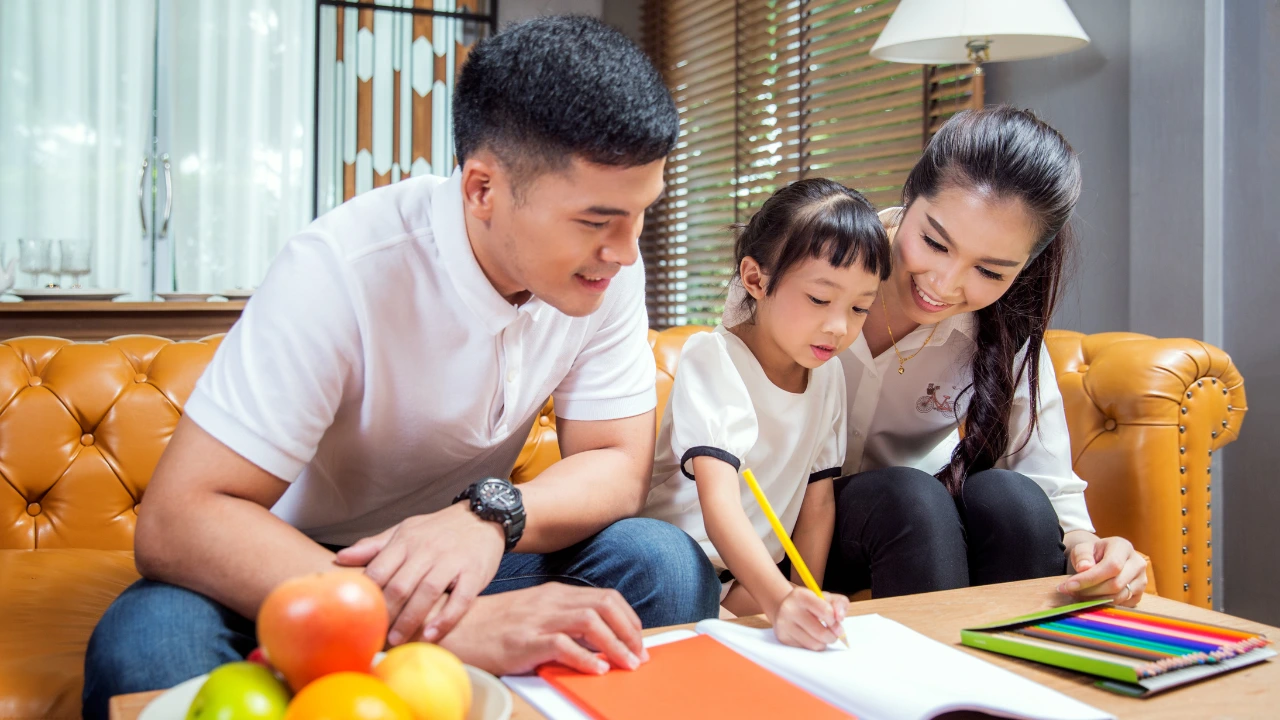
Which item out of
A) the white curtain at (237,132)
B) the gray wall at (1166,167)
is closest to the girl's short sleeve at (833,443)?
the gray wall at (1166,167)

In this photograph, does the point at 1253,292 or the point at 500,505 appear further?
the point at 1253,292

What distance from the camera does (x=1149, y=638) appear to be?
3.07 ft

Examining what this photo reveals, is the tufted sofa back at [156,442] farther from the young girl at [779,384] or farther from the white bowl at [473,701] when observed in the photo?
the white bowl at [473,701]

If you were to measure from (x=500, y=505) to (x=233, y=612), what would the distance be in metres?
0.29

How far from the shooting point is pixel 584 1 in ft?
16.3

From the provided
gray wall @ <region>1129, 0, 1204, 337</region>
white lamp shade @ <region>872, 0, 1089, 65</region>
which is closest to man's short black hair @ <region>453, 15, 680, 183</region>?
white lamp shade @ <region>872, 0, 1089, 65</region>

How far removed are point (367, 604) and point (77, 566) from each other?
116cm

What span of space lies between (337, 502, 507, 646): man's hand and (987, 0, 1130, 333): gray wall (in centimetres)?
197

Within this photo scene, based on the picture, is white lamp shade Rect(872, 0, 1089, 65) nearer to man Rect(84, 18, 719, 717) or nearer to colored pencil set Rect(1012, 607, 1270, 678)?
man Rect(84, 18, 719, 717)

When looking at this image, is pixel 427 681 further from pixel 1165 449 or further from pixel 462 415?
pixel 1165 449

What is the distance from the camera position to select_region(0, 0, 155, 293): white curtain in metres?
3.96

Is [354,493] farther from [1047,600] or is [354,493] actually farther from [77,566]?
[1047,600]

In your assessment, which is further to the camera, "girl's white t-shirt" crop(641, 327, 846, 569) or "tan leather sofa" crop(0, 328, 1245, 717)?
"tan leather sofa" crop(0, 328, 1245, 717)

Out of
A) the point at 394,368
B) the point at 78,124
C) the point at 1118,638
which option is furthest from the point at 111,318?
the point at 1118,638
